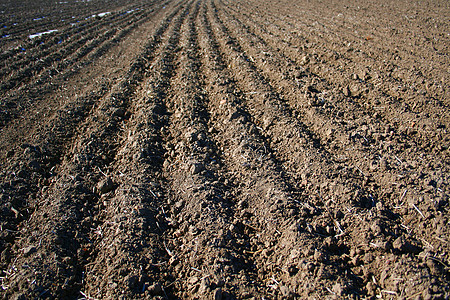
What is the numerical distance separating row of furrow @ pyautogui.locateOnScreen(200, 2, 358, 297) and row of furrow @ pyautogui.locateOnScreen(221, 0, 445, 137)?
1679mm

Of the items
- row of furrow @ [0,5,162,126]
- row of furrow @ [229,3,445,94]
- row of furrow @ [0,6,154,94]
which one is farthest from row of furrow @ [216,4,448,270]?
row of furrow @ [0,6,154,94]

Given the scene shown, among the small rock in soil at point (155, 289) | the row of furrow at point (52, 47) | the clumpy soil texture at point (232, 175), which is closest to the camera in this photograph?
the small rock in soil at point (155, 289)

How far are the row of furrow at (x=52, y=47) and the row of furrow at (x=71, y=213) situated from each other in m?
4.10

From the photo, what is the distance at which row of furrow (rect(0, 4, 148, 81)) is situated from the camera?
25.0 ft

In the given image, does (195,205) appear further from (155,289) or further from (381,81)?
(381,81)

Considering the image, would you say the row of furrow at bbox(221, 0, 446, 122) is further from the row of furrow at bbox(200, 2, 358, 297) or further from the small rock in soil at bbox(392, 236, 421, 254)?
the small rock in soil at bbox(392, 236, 421, 254)

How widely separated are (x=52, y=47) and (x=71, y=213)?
8.90 m

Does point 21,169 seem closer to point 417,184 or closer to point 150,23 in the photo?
point 417,184

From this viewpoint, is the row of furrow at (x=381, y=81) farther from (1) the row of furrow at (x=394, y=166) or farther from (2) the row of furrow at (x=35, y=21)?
(2) the row of furrow at (x=35, y=21)

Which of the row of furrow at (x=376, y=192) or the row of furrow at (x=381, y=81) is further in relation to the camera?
the row of furrow at (x=381, y=81)

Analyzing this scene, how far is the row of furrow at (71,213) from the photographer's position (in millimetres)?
2393

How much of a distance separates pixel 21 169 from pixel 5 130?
5.11 feet

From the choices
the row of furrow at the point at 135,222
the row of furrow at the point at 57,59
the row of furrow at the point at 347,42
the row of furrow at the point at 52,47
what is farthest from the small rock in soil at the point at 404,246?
the row of furrow at the point at 52,47

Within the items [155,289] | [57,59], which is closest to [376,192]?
[155,289]
